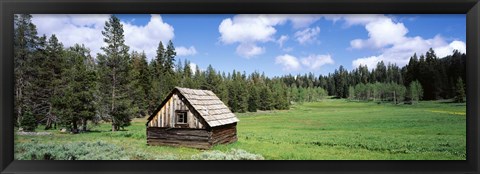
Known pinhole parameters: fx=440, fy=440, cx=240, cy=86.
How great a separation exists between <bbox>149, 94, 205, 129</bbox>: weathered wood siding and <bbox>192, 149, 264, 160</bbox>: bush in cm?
33

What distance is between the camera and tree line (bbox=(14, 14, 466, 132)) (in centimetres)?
508

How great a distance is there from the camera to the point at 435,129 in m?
5.13

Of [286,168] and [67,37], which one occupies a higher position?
[67,37]

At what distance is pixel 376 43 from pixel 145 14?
2667 mm

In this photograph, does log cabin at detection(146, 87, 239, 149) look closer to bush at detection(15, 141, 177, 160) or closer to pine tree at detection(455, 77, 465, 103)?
bush at detection(15, 141, 177, 160)

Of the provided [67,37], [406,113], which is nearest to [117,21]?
[67,37]

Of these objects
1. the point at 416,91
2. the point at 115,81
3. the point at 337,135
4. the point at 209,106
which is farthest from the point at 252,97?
the point at 416,91

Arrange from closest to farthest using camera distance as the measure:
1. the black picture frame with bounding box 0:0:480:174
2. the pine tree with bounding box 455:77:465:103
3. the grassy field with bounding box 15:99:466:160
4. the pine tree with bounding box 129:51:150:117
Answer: the black picture frame with bounding box 0:0:480:174 < the pine tree with bounding box 455:77:465:103 < the grassy field with bounding box 15:99:466:160 < the pine tree with bounding box 129:51:150:117

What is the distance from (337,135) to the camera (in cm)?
516

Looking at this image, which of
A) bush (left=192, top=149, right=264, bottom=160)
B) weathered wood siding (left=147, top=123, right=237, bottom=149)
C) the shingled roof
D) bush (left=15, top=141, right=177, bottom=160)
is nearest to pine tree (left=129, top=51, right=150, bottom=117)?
weathered wood siding (left=147, top=123, right=237, bottom=149)
